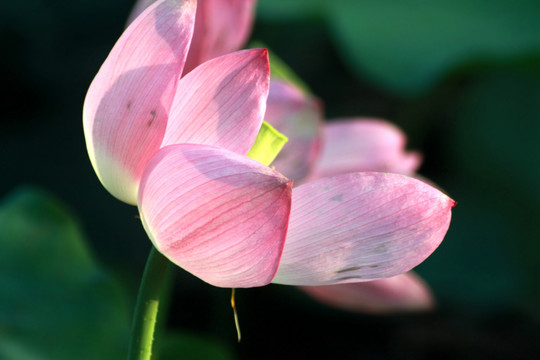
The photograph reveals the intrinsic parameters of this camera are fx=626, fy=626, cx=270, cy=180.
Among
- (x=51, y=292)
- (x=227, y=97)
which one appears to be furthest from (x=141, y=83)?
(x=51, y=292)

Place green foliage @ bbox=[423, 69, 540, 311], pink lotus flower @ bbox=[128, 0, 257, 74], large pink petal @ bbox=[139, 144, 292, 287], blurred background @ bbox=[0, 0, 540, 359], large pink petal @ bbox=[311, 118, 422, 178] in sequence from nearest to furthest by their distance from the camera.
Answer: large pink petal @ bbox=[139, 144, 292, 287] → pink lotus flower @ bbox=[128, 0, 257, 74] → large pink petal @ bbox=[311, 118, 422, 178] → blurred background @ bbox=[0, 0, 540, 359] → green foliage @ bbox=[423, 69, 540, 311]

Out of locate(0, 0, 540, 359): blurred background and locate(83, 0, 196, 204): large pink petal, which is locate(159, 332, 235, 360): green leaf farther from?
locate(83, 0, 196, 204): large pink petal

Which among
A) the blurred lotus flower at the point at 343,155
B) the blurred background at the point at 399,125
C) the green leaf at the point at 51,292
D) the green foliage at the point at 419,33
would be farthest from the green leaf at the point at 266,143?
the green foliage at the point at 419,33

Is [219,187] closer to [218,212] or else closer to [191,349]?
[218,212]

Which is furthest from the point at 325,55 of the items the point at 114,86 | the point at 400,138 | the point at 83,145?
the point at 114,86

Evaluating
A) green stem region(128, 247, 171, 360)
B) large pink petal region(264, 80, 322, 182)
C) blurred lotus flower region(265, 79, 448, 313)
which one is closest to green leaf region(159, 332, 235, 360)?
blurred lotus flower region(265, 79, 448, 313)

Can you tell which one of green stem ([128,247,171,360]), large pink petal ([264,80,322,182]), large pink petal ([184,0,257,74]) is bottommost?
green stem ([128,247,171,360])
